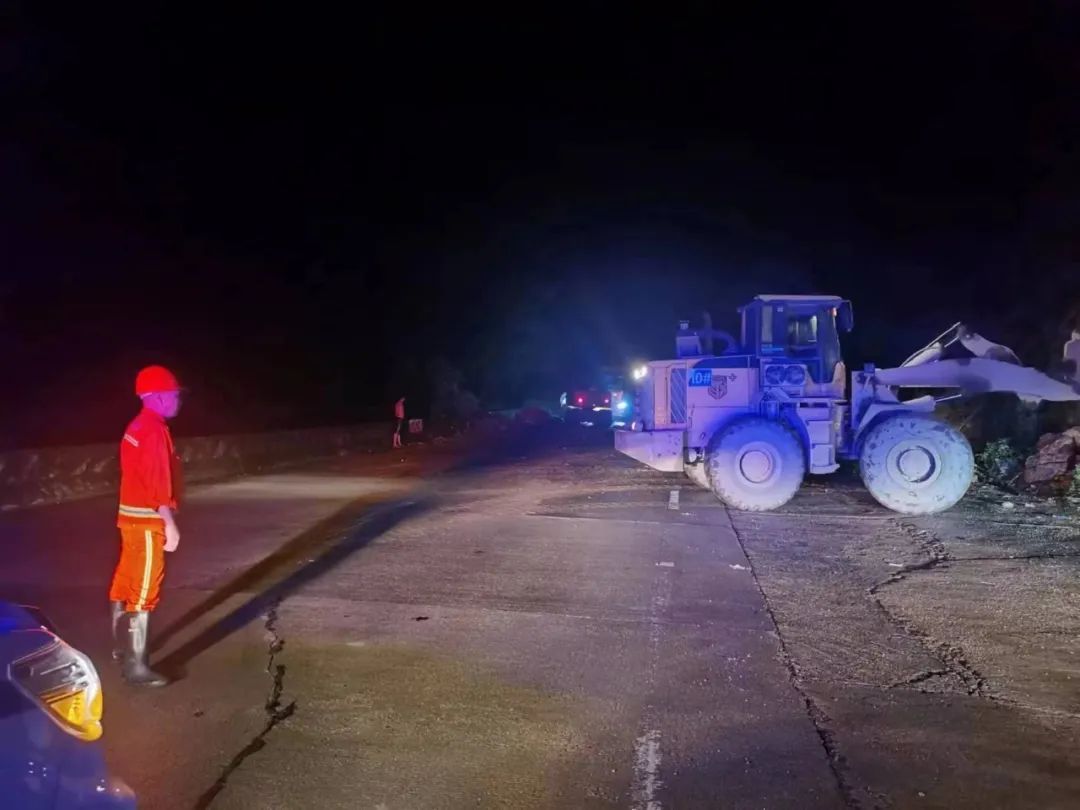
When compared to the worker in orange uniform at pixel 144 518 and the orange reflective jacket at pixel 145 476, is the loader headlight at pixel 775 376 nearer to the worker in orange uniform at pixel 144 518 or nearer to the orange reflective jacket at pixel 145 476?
the worker in orange uniform at pixel 144 518

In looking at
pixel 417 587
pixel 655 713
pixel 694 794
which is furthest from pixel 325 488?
pixel 694 794

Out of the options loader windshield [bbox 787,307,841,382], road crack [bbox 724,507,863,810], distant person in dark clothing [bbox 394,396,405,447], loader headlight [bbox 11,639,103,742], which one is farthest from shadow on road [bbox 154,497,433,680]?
distant person in dark clothing [bbox 394,396,405,447]

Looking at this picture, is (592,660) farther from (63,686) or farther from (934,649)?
(63,686)

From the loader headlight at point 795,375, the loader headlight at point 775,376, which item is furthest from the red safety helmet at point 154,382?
the loader headlight at point 795,375

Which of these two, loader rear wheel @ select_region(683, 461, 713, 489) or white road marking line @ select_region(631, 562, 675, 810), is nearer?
white road marking line @ select_region(631, 562, 675, 810)

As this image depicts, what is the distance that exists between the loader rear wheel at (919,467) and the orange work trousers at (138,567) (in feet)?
33.7

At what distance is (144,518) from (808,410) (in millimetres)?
10437

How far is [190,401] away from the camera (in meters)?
30.7

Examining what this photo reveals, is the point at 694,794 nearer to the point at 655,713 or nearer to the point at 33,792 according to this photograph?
the point at 655,713

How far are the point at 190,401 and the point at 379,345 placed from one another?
15.5 metres

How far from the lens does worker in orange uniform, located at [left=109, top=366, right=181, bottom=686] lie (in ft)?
18.9

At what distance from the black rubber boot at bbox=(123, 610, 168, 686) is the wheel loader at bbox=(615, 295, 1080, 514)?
919 cm

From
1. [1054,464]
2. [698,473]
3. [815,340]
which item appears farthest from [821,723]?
[1054,464]

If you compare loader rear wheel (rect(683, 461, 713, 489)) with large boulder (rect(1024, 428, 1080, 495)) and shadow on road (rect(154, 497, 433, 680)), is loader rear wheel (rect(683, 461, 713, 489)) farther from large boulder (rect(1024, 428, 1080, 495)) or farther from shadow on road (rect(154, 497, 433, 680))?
large boulder (rect(1024, 428, 1080, 495))
